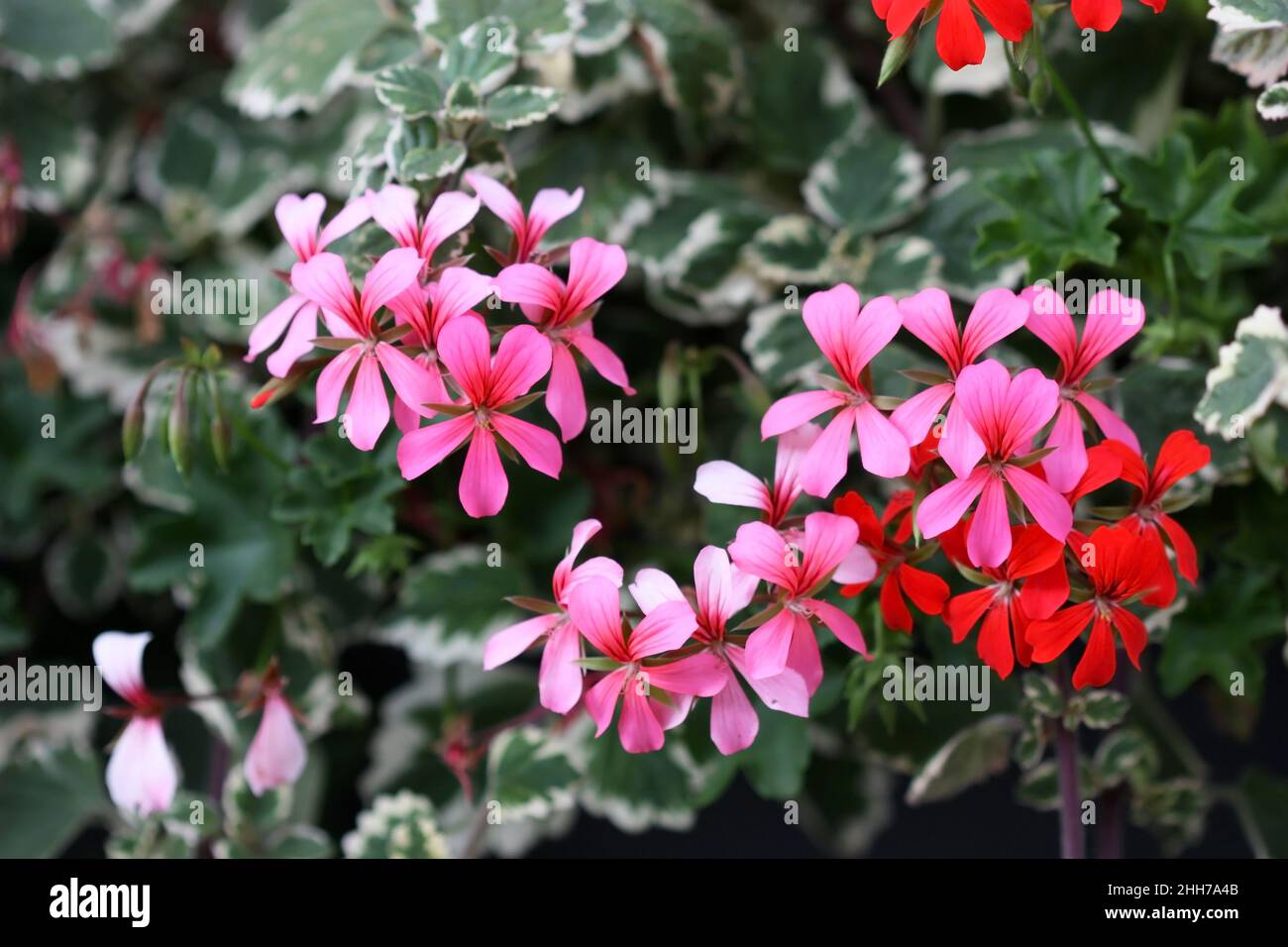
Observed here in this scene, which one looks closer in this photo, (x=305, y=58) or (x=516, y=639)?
(x=516, y=639)

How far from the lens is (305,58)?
28.7 inches

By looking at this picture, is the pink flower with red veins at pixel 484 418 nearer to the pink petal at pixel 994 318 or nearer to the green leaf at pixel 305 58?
the pink petal at pixel 994 318

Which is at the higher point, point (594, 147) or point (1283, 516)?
point (594, 147)

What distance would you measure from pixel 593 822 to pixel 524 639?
460 mm

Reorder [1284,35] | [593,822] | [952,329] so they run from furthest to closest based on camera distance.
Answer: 1. [593,822]
2. [1284,35]
3. [952,329]

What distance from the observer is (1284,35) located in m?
0.59

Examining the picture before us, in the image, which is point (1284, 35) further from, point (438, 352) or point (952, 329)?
point (438, 352)

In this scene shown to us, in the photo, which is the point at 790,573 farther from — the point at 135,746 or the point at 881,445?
the point at 135,746

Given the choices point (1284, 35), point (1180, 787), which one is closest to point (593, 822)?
point (1180, 787)

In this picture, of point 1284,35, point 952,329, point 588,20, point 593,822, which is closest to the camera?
point 952,329

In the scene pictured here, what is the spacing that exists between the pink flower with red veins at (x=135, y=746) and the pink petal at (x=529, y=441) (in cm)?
23

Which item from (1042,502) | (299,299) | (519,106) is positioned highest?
(519,106)

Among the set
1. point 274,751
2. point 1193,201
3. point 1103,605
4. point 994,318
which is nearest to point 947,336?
point 994,318

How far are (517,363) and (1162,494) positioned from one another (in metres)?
0.28
